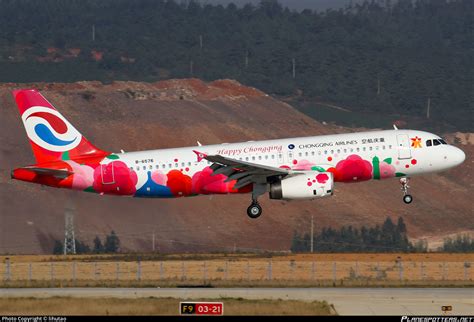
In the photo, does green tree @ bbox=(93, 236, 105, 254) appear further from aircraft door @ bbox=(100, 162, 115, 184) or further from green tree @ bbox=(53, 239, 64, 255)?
aircraft door @ bbox=(100, 162, 115, 184)

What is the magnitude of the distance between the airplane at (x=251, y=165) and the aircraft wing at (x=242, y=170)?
0.06m

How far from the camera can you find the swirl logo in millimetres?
78062

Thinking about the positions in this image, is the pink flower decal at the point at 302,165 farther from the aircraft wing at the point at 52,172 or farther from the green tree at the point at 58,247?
the green tree at the point at 58,247

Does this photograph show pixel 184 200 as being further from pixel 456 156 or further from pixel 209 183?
pixel 456 156

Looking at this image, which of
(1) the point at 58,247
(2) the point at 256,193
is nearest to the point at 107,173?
(2) the point at 256,193

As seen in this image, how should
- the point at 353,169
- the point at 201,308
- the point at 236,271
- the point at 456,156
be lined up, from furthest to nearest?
the point at 236,271 < the point at 456,156 < the point at 353,169 < the point at 201,308

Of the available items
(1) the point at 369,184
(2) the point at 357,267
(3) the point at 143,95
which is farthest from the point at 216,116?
(2) the point at 357,267

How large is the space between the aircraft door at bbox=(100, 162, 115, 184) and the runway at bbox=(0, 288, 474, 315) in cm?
854

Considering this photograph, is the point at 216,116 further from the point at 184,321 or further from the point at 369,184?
the point at 184,321

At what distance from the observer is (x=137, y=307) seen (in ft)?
195

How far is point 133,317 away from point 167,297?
956cm

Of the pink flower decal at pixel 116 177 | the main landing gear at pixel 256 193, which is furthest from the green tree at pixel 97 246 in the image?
the main landing gear at pixel 256 193

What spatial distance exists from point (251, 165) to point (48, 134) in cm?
1511

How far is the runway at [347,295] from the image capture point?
58500mm
